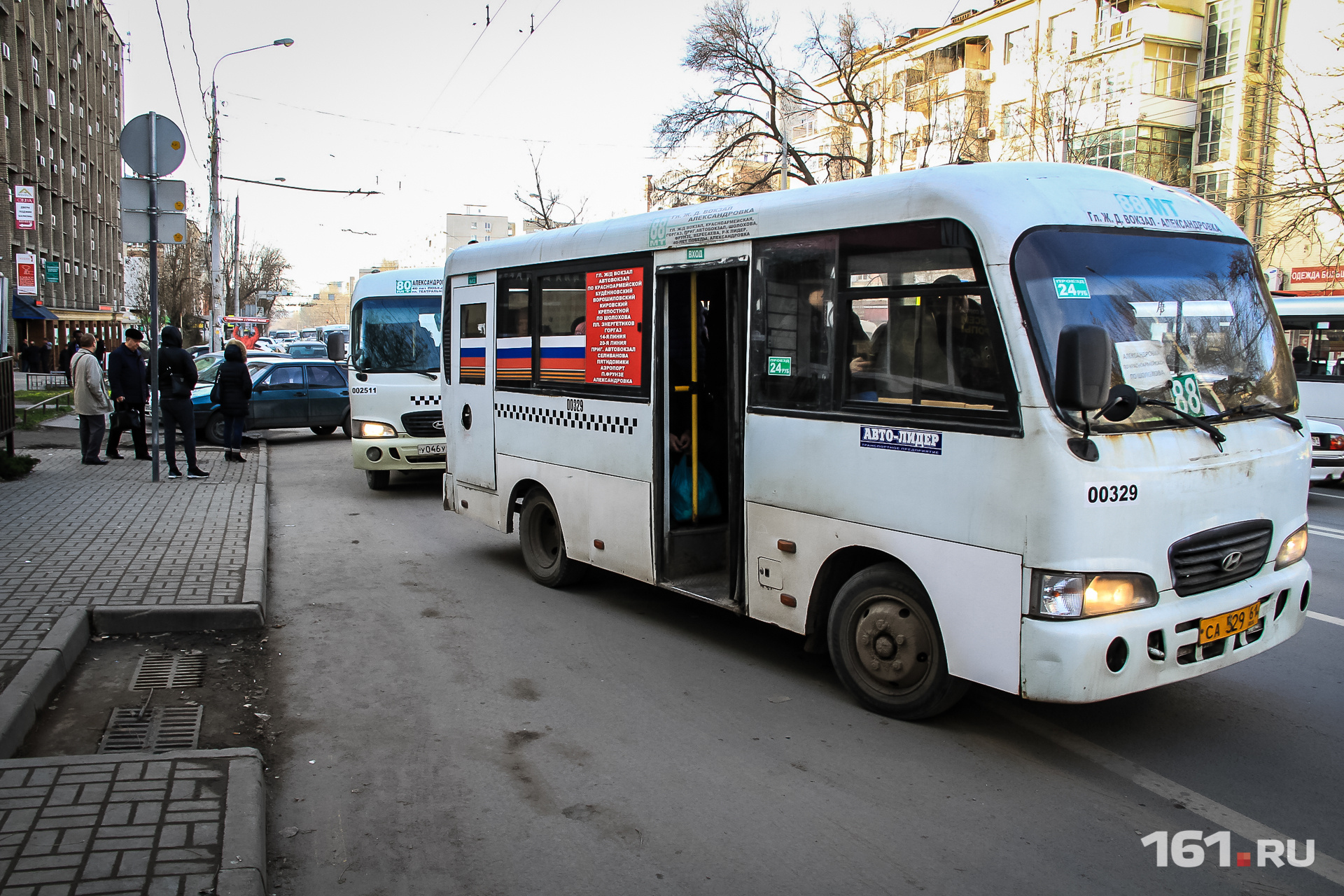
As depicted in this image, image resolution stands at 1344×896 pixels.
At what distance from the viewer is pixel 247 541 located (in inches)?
343

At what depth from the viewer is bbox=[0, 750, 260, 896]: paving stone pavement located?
3158 mm

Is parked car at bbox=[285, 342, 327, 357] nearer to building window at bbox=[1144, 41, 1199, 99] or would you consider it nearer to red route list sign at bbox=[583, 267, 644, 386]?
red route list sign at bbox=[583, 267, 644, 386]

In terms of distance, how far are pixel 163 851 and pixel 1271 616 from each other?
16.0 feet

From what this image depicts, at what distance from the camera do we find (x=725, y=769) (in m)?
4.37

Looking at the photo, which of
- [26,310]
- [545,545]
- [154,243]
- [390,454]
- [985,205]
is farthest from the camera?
[26,310]

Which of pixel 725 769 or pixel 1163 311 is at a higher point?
pixel 1163 311

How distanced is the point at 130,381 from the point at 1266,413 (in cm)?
1445

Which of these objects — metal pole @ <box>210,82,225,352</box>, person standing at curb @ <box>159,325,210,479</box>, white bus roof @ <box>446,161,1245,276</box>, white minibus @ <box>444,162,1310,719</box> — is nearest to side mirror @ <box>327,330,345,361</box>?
person standing at curb @ <box>159,325,210,479</box>

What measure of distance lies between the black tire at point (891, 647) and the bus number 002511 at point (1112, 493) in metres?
0.99

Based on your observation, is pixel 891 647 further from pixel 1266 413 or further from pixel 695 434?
pixel 695 434

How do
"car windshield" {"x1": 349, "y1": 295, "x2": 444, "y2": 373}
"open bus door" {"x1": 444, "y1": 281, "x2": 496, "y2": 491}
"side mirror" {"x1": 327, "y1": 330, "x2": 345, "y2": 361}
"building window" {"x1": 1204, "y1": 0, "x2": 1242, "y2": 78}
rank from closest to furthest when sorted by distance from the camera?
"open bus door" {"x1": 444, "y1": 281, "x2": 496, "y2": 491} → "car windshield" {"x1": 349, "y1": 295, "x2": 444, "y2": 373} → "side mirror" {"x1": 327, "y1": 330, "x2": 345, "y2": 361} → "building window" {"x1": 1204, "y1": 0, "x2": 1242, "y2": 78}

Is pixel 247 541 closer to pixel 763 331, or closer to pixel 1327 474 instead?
pixel 763 331

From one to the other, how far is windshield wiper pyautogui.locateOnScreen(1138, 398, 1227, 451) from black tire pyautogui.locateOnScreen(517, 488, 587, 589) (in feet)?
14.6

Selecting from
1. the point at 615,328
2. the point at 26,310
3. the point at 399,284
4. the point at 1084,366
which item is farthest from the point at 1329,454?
the point at 26,310
